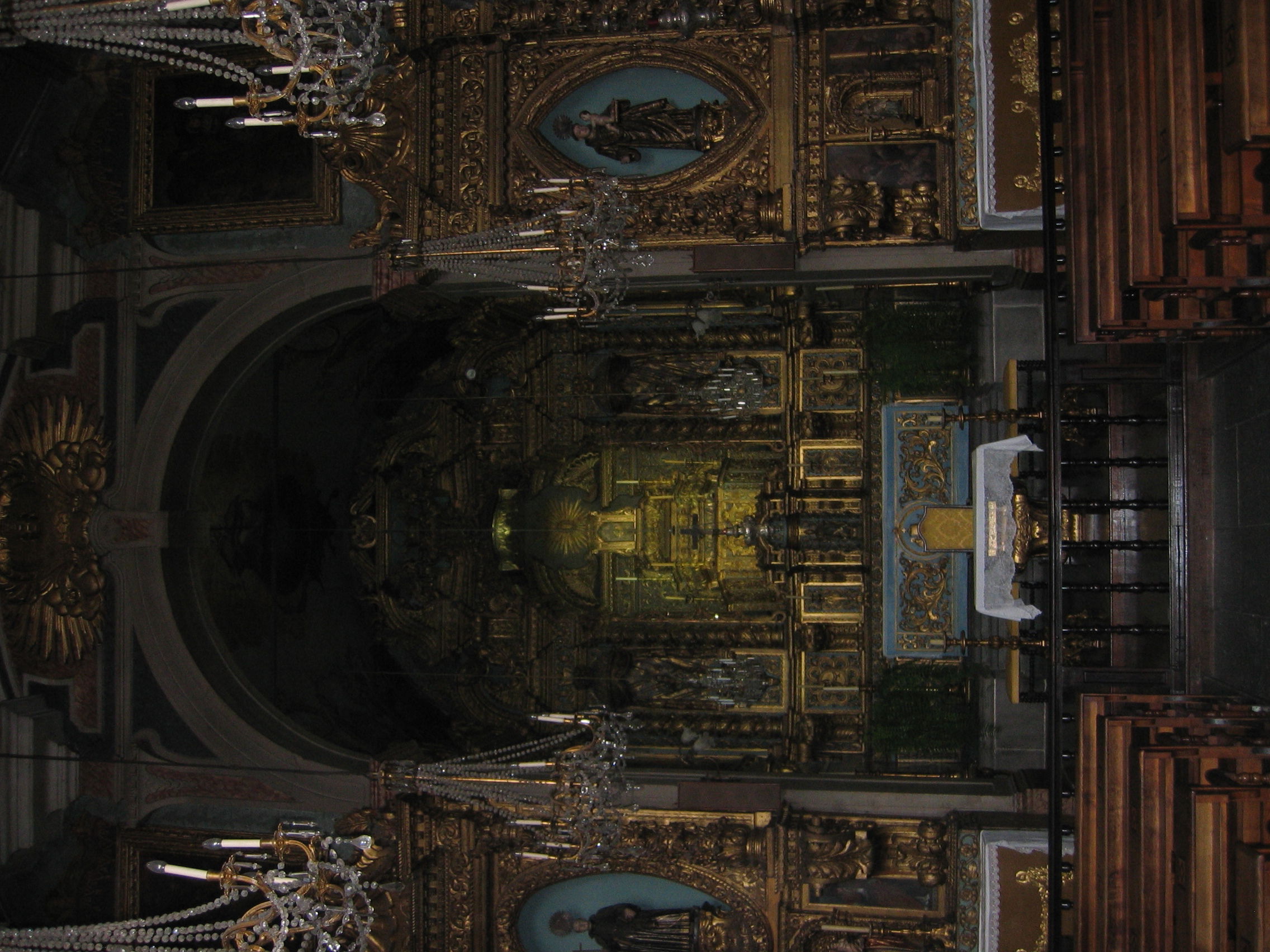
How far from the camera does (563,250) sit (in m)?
7.25

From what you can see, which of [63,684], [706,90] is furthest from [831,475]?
[63,684]

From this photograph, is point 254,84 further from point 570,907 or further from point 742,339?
point 570,907

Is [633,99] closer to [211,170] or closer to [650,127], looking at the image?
[650,127]

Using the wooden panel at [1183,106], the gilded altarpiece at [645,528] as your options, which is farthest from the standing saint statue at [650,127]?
the wooden panel at [1183,106]

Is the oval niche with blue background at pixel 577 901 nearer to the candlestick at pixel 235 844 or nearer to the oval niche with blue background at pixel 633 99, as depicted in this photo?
the candlestick at pixel 235 844

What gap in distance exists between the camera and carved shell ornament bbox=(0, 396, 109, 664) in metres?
8.40

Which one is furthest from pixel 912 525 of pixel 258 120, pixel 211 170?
pixel 211 170

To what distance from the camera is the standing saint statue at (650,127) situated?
8.23 m

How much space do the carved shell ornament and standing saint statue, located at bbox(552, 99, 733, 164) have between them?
4.74 m

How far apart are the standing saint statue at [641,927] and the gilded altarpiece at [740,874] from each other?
93 millimetres

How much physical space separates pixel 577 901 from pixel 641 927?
1.98 feet

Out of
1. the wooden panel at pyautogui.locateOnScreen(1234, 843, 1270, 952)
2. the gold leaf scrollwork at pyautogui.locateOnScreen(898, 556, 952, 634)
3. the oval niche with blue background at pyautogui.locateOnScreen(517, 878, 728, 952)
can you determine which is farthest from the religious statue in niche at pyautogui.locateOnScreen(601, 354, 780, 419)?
the wooden panel at pyautogui.locateOnScreen(1234, 843, 1270, 952)

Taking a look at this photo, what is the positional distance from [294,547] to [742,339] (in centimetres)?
464

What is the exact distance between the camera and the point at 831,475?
373 inches
